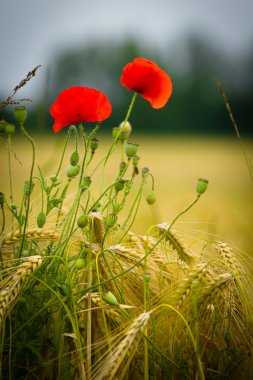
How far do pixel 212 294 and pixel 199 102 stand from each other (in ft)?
65.9

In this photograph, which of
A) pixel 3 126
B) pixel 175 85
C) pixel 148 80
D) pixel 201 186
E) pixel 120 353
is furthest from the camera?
pixel 175 85

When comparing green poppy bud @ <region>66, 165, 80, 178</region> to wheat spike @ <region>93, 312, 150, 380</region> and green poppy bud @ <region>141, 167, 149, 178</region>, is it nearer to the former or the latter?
green poppy bud @ <region>141, 167, 149, 178</region>

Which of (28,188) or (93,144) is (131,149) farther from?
(28,188)

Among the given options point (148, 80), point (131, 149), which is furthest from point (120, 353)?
point (148, 80)

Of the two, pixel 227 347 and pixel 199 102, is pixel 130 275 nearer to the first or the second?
pixel 227 347

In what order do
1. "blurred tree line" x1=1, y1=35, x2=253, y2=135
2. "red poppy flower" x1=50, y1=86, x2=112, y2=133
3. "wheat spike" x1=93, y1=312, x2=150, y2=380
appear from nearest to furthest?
"wheat spike" x1=93, y1=312, x2=150, y2=380 < "red poppy flower" x1=50, y1=86, x2=112, y2=133 < "blurred tree line" x1=1, y1=35, x2=253, y2=135

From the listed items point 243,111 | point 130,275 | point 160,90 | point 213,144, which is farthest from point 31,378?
point 213,144

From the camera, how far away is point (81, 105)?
4.42 ft

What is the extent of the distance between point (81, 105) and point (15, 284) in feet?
1.63

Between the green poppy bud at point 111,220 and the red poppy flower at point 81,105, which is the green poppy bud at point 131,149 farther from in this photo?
the green poppy bud at point 111,220

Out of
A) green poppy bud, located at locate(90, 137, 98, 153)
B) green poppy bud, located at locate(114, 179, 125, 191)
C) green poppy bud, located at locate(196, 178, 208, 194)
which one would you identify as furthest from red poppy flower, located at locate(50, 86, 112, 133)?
green poppy bud, located at locate(196, 178, 208, 194)

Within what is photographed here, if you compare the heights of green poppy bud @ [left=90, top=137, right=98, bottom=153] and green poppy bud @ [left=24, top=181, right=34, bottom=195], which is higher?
green poppy bud @ [left=90, top=137, right=98, bottom=153]

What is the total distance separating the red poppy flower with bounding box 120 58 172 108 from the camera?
1.41 m

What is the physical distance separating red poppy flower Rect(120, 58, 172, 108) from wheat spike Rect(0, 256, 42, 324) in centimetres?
57
